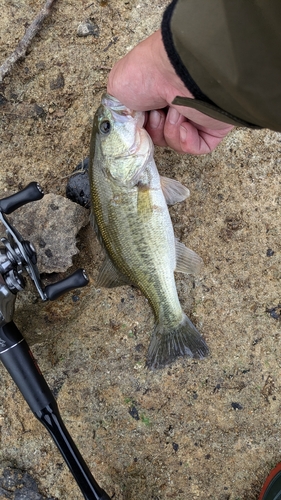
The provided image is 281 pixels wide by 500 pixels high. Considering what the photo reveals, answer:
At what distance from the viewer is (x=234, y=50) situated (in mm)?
1546

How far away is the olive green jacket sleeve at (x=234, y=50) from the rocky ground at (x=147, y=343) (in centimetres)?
91

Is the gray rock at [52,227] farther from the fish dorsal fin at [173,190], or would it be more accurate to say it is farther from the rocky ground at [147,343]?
the fish dorsal fin at [173,190]

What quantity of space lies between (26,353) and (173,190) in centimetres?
125

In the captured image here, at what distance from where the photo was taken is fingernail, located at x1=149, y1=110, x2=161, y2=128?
2391mm

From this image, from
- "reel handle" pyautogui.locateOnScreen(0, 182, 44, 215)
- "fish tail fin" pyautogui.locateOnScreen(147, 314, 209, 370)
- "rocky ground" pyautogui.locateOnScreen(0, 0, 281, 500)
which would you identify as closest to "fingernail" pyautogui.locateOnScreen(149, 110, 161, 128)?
"rocky ground" pyautogui.locateOnScreen(0, 0, 281, 500)

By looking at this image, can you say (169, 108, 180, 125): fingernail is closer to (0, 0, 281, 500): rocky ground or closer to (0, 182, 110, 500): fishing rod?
(0, 0, 281, 500): rocky ground

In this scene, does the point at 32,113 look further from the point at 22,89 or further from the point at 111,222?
the point at 111,222

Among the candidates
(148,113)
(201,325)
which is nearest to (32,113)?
(148,113)

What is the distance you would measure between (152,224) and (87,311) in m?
0.77

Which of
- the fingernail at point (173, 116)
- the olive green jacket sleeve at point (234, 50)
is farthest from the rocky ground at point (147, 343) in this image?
the olive green jacket sleeve at point (234, 50)

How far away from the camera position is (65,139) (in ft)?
8.77

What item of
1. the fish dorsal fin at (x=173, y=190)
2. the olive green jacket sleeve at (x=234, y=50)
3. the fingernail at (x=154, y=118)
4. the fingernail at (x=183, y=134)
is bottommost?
the fish dorsal fin at (x=173, y=190)

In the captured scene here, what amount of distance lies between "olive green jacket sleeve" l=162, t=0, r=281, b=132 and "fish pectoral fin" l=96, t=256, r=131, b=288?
1.12m

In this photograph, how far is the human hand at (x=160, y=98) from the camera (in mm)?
1940
